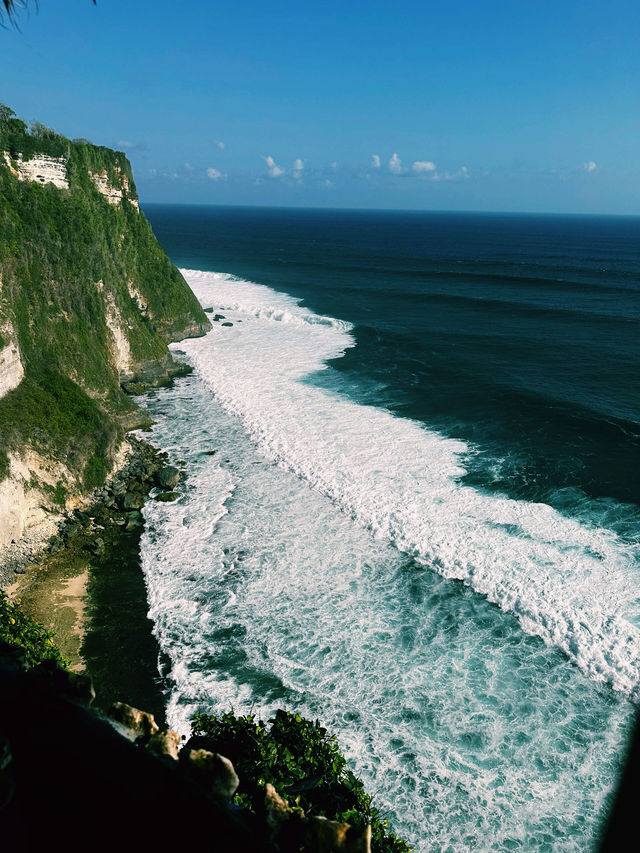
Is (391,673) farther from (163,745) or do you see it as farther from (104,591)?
(104,591)

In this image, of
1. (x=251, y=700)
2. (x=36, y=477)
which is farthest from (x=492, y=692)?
(x=36, y=477)

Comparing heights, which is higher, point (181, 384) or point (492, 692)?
point (181, 384)

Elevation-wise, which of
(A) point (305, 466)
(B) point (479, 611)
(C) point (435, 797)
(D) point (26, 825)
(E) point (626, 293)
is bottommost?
(C) point (435, 797)

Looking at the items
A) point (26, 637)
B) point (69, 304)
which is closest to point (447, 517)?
point (26, 637)

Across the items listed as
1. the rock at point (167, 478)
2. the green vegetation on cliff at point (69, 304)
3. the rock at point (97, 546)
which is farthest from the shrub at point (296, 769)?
the rock at point (167, 478)

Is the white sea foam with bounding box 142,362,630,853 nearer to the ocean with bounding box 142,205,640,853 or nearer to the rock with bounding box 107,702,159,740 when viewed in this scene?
the ocean with bounding box 142,205,640,853

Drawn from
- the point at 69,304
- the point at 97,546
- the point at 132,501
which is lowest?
the point at 97,546

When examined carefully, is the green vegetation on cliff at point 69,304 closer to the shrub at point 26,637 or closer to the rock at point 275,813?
the shrub at point 26,637

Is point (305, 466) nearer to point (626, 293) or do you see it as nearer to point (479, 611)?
point (479, 611)
